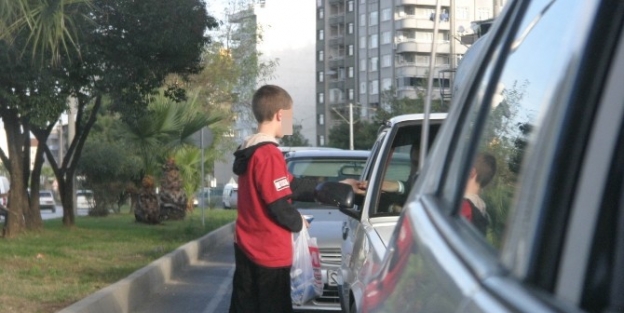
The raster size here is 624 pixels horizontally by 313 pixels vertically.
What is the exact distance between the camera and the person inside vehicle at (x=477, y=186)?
218cm

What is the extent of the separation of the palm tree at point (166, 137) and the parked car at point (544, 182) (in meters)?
22.8

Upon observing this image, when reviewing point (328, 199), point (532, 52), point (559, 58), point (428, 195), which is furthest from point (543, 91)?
point (328, 199)

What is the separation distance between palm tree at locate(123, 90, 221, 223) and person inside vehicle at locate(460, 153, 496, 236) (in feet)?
74.4

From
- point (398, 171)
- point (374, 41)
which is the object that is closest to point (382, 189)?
point (398, 171)

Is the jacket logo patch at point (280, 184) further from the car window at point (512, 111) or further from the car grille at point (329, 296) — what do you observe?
the car grille at point (329, 296)

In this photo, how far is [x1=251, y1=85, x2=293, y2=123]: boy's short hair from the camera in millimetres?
5707

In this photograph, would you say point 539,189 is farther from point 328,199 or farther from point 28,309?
point 28,309

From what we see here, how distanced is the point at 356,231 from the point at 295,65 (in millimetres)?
109673

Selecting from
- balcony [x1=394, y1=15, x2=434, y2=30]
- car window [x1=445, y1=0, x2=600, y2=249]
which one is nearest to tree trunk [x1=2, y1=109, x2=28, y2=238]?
car window [x1=445, y1=0, x2=600, y2=249]

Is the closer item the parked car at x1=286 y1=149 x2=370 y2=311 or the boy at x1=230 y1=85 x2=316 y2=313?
the boy at x1=230 y1=85 x2=316 y2=313

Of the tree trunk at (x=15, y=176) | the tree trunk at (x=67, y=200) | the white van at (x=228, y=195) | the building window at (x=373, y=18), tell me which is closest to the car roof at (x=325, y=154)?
the white van at (x=228, y=195)

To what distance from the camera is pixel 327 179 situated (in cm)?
1099

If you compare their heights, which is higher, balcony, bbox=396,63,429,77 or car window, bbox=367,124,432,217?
balcony, bbox=396,63,429,77

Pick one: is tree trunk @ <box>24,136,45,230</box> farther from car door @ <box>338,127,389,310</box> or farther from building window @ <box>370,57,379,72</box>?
building window @ <box>370,57,379,72</box>
